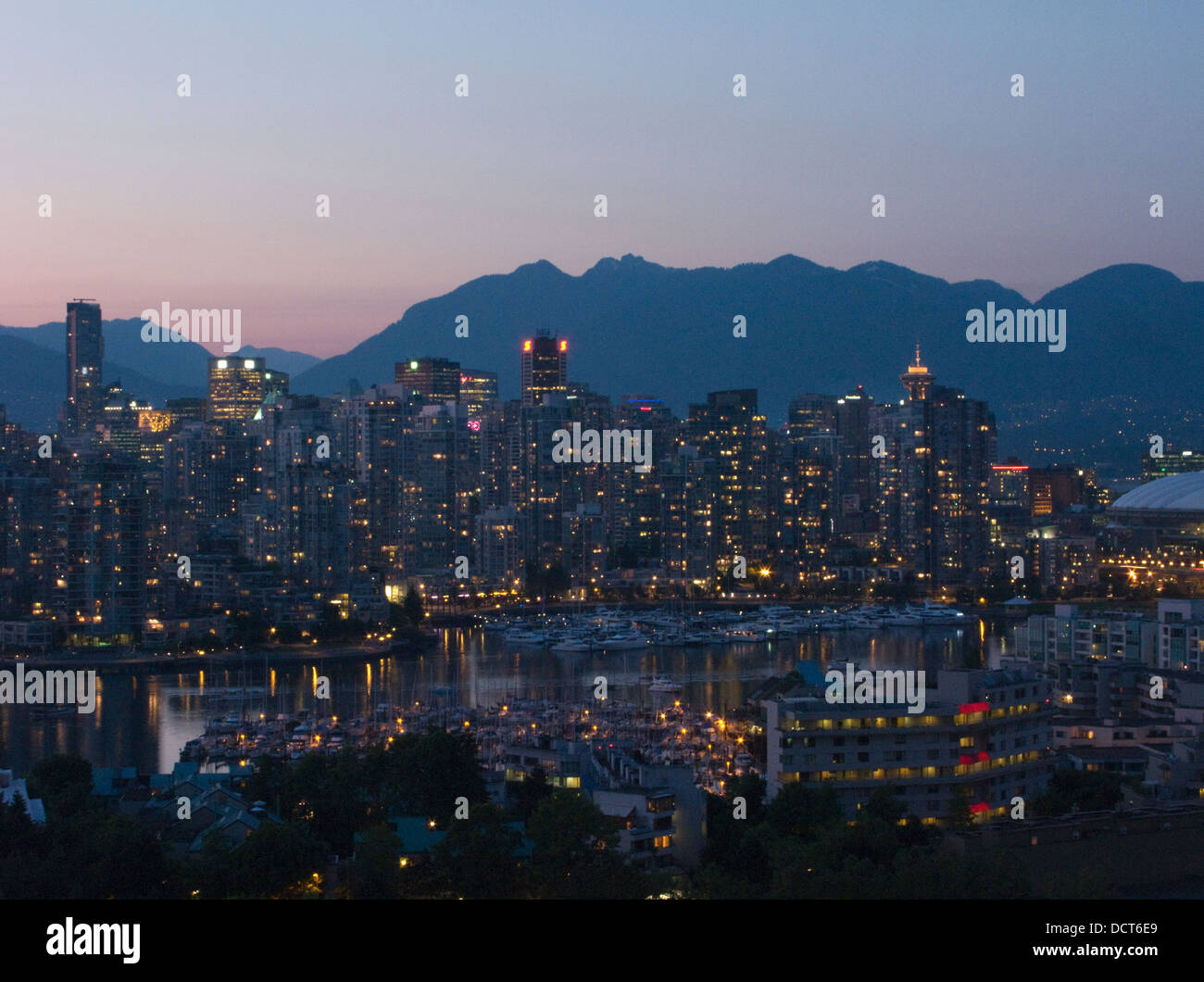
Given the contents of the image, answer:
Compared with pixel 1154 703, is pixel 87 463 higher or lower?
higher

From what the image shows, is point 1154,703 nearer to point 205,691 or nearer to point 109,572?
point 205,691

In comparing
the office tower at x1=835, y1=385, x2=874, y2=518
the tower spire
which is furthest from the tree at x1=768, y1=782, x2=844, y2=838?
the tower spire

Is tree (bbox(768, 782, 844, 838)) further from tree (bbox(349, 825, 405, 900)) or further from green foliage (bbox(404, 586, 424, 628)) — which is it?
green foliage (bbox(404, 586, 424, 628))

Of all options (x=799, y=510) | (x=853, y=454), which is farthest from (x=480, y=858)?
(x=853, y=454)

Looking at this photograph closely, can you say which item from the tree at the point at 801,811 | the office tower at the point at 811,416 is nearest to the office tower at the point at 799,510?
the office tower at the point at 811,416

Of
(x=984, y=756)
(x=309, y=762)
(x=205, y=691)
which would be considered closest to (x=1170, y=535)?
(x=205, y=691)

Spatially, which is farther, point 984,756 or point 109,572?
point 109,572

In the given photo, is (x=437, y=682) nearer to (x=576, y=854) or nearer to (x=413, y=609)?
(x=413, y=609)
